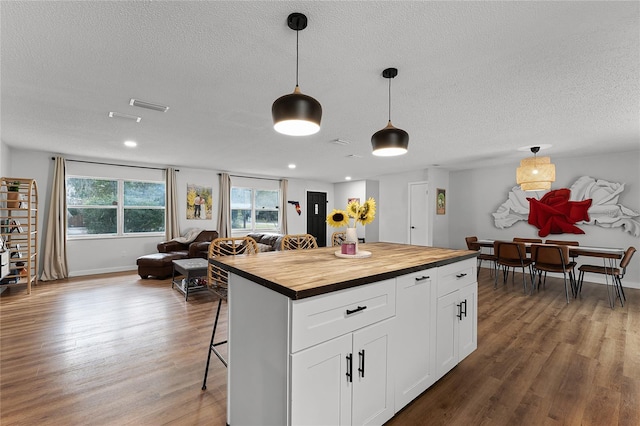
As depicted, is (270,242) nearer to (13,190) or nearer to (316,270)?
(13,190)

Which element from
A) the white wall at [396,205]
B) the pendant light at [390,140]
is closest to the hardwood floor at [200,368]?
the pendant light at [390,140]

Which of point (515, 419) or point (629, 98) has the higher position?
point (629, 98)

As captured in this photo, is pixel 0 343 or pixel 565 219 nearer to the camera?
pixel 0 343

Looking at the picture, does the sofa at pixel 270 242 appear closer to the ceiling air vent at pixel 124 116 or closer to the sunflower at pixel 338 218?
the ceiling air vent at pixel 124 116

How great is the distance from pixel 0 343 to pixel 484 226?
8397 mm

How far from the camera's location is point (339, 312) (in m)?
1.39

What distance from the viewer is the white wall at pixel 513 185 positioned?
5125mm

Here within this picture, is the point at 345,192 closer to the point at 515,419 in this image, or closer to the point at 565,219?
the point at 565,219

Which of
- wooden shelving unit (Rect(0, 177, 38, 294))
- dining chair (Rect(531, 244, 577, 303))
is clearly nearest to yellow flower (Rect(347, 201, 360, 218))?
dining chair (Rect(531, 244, 577, 303))

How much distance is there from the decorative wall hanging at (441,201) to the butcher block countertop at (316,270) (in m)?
5.25

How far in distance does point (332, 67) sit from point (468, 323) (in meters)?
2.42

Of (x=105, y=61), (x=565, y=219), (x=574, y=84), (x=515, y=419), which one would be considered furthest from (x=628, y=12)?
(x=565, y=219)

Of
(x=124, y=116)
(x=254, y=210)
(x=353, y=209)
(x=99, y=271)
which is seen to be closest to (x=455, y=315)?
(x=353, y=209)

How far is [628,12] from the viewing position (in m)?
1.61
